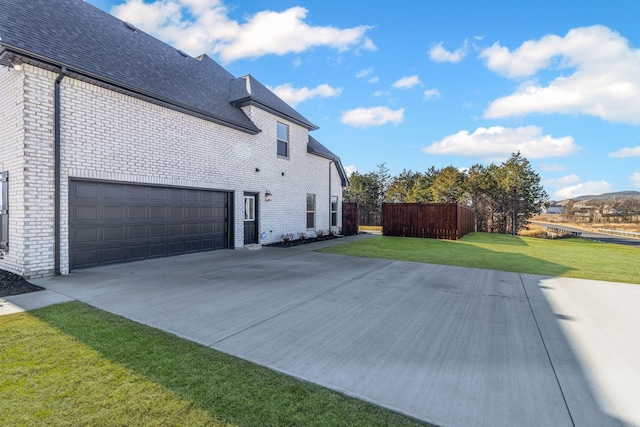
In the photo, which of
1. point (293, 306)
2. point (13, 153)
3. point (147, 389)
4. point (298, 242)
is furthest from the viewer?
point (298, 242)

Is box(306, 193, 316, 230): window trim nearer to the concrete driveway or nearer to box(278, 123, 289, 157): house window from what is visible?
box(278, 123, 289, 157): house window

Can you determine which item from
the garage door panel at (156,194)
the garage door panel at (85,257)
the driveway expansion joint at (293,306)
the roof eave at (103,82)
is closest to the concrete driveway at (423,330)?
the driveway expansion joint at (293,306)

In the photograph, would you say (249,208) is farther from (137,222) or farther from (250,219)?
(137,222)

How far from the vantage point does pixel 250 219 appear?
11.8 metres

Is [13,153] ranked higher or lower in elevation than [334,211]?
higher

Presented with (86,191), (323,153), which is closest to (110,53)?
(86,191)

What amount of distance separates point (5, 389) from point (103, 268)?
533 centimetres

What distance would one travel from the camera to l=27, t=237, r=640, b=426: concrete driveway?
7.67 ft

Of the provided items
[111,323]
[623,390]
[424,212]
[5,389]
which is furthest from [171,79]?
[424,212]

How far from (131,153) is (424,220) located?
14760 millimetres

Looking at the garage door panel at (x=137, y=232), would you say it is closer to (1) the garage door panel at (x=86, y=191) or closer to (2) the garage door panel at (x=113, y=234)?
(2) the garage door panel at (x=113, y=234)

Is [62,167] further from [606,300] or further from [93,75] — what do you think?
[606,300]

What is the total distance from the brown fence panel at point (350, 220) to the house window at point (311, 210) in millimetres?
3511

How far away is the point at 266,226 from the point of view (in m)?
12.3
